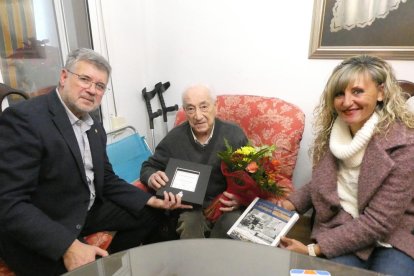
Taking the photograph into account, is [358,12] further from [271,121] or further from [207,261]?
[207,261]

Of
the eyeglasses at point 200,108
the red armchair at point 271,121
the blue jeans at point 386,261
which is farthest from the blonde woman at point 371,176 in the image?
the eyeglasses at point 200,108

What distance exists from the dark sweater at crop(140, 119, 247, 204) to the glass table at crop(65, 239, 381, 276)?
1.62 ft

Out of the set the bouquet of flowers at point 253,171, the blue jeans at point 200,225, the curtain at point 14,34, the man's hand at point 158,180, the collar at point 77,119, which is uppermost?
the curtain at point 14,34

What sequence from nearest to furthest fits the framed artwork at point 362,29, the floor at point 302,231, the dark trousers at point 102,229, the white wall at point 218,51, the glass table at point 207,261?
the glass table at point 207,261
the dark trousers at point 102,229
the framed artwork at point 362,29
the white wall at point 218,51
the floor at point 302,231

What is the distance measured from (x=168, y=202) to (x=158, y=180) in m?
0.13

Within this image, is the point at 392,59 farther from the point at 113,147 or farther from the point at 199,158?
the point at 113,147

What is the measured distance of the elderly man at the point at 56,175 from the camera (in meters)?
1.08

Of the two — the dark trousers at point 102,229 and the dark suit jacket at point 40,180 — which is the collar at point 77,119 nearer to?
the dark suit jacket at point 40,180

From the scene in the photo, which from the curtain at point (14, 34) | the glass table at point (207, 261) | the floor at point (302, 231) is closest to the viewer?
the glass table at point (207, 261)

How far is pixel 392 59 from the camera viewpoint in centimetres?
181

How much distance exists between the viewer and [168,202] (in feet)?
4.83

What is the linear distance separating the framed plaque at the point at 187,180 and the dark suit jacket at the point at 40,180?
39 cm

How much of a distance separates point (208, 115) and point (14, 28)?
1.14 meters

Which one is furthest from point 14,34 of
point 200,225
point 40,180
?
point 200,225
